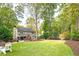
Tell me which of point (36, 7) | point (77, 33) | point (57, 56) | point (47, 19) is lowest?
point (57, 56)

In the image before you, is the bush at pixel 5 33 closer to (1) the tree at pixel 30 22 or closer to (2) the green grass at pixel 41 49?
(2) the green grass at pixel 41 49

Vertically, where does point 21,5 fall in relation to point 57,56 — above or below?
above

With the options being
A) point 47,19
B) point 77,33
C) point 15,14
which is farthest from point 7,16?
point 77,33

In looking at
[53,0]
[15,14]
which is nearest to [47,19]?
[53,0]

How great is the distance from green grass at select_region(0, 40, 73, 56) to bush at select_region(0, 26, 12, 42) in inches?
→ 4.2

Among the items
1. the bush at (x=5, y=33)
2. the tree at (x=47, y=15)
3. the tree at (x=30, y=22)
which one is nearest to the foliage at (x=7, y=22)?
the bush at (x=5, y=33)

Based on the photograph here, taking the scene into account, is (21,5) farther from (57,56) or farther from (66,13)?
(57,56)

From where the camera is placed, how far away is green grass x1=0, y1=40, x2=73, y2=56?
2273 millimetres

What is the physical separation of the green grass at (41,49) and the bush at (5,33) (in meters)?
0.11

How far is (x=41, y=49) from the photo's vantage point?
7.48 ft

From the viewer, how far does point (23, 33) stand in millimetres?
2307

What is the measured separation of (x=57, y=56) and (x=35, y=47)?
0.27 metres

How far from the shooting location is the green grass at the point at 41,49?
2.27m

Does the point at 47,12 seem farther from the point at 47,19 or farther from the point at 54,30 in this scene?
the point at 54,30
